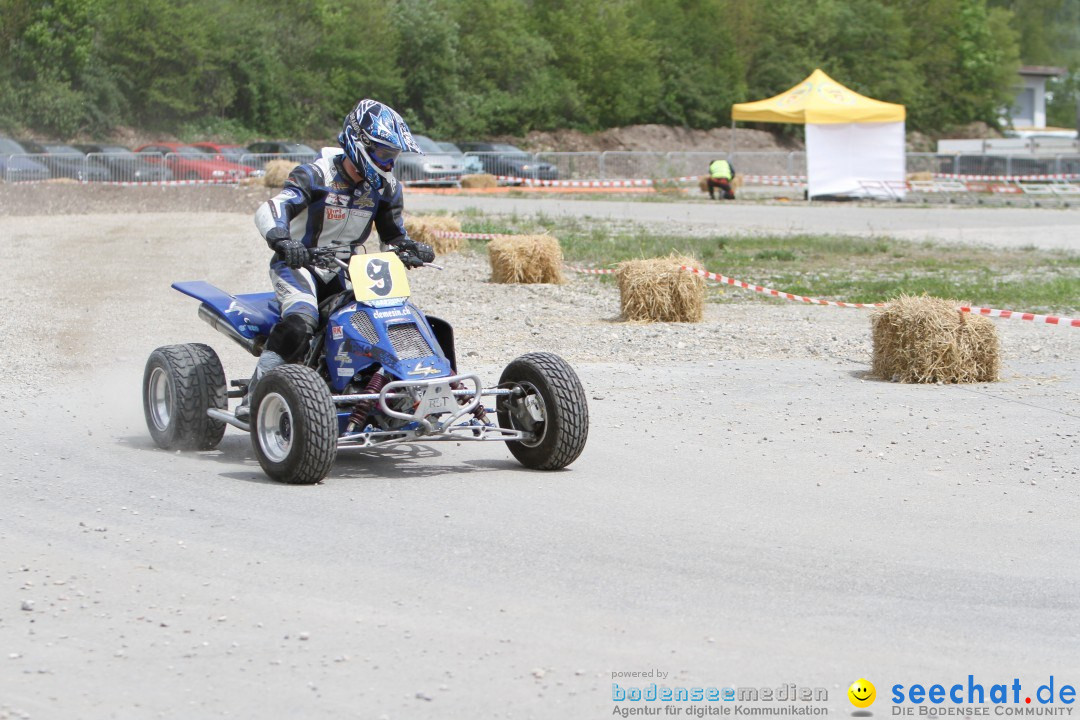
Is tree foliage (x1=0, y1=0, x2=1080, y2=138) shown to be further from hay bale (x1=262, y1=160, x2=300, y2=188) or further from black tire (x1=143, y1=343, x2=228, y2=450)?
black tire (x1=143, y1=343, x2=228, y2=450)

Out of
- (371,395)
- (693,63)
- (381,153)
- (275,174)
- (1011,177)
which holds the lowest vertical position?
(371,395)

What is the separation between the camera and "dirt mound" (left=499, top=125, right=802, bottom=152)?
6119 centimetres

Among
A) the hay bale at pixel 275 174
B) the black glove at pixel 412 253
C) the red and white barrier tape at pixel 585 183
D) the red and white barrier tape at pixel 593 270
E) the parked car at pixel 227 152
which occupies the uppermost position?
the parked car at pixel 227 152

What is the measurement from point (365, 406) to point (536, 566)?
7.37 feet

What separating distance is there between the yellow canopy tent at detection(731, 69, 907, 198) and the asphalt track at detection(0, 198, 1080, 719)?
1164 inches

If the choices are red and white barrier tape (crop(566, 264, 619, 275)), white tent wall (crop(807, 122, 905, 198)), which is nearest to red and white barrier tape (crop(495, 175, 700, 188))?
white tent wall (crop(807, 122, 905, 198))

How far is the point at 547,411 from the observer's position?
775cm

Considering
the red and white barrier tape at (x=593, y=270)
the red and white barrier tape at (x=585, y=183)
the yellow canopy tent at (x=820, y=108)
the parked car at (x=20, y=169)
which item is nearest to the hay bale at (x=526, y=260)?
the red and white barrier tape at (x=593, y=270)

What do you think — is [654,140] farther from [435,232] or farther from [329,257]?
[329,257]

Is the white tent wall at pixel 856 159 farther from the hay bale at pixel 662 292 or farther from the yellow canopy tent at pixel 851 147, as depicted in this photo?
the hay bale at pixel 662 292

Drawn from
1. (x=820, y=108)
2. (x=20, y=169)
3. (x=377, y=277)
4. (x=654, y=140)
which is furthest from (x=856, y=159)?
(x=377, y=277)

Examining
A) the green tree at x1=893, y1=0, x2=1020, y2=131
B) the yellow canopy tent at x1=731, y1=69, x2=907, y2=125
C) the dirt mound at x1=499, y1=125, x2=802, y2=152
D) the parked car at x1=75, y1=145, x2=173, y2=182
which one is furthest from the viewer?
the green tree at x1=893, y1=0, x2=1020, y2=131

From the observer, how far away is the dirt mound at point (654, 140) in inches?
2409

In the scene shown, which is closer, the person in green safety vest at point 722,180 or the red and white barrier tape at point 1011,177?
the person in green safety vest at point 722,180
